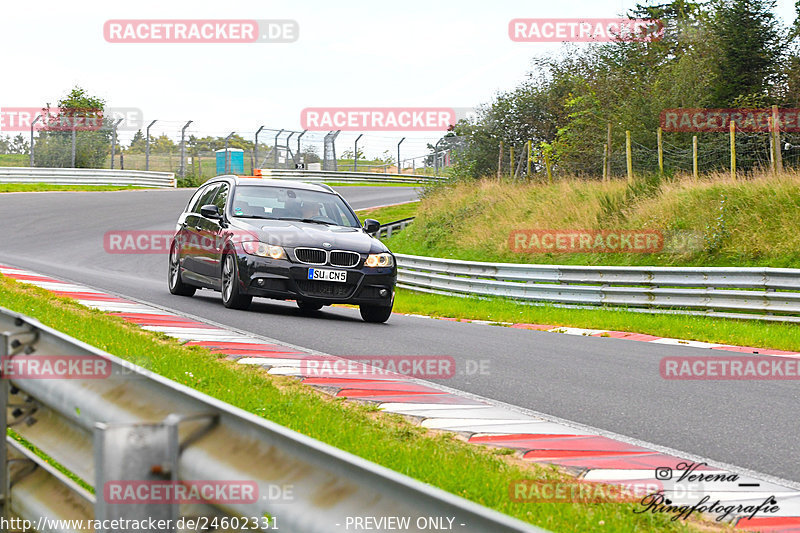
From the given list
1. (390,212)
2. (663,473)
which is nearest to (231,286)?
(663,473)

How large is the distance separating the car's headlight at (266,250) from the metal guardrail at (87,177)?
30.1 meters

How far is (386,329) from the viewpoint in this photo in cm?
1188

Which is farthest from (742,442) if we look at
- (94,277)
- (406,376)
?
(94,277)

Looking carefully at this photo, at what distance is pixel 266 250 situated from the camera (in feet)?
39.1

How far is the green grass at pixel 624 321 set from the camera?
12.9 metres

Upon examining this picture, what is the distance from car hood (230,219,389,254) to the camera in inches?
473

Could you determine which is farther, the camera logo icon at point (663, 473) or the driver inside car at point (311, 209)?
the driver inside car at point (311, 209)

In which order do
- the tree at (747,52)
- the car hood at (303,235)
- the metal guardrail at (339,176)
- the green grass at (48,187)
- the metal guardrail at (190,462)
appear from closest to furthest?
the metal guardrail at (190,462), the car hood at (303,235), the tree at (747,52), the green grass at (48,187), the metal guardrail at (339,176)

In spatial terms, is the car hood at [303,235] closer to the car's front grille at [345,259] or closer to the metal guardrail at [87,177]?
the car's front grille at [345,259]

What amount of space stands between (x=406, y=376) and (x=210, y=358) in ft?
5.26

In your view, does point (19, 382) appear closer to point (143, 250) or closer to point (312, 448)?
point (312, 448)

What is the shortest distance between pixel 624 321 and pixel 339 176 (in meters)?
39.1

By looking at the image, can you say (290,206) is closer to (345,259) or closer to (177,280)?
(345,259)

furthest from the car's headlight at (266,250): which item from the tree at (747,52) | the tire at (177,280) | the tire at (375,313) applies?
the tree at (747,52)
